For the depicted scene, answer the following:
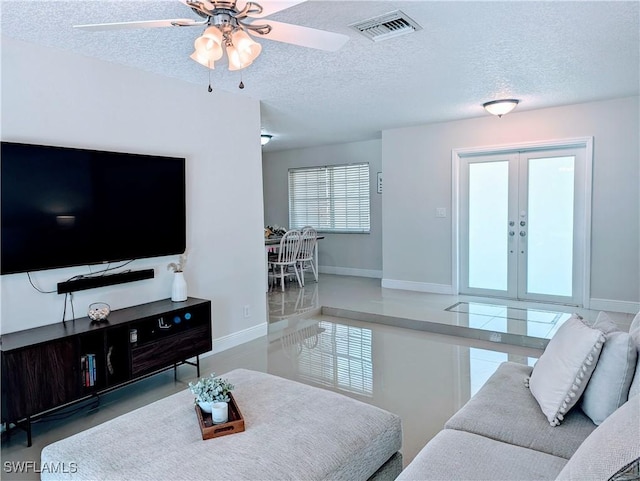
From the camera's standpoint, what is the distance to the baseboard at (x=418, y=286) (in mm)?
6332

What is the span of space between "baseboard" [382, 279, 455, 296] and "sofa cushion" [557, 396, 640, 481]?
5.14 meters

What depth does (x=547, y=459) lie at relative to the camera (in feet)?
5.16

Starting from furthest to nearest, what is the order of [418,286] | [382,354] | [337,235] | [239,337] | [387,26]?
[337,235] < [418,286] < [239,337] < [382,354] < [387,26]

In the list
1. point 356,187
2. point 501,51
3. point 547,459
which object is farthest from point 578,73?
point 356,187

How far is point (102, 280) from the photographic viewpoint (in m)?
3.27

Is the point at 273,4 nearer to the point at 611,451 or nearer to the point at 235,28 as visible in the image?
the point at 235,28

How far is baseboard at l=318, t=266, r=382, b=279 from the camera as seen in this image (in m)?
7.95

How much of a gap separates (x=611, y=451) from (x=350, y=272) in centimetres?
720

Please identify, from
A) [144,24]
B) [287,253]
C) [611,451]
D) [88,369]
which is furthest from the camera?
[287,253]

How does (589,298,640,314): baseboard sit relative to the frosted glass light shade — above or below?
below

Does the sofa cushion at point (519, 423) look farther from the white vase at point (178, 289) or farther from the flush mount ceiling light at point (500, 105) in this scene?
the flush mount ceiling light at point (500, 105)

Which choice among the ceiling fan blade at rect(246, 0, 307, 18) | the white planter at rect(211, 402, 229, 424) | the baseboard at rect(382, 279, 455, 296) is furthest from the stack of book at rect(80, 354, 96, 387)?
the baseboard at rect(382, 279, 455, 296)

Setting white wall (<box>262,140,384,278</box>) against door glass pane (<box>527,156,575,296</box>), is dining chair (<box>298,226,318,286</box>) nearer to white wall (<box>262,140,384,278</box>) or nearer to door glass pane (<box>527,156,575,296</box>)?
white wall (<box>262,140,384,278</box>)

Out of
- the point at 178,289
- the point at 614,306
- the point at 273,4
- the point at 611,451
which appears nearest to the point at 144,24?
the point at 273,4
